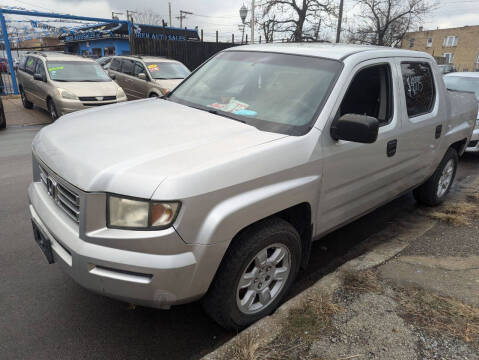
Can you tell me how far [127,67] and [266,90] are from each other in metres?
10.3

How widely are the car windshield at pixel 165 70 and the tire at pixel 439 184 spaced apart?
846 centimetres

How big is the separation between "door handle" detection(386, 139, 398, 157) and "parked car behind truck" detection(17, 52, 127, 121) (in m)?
7.72

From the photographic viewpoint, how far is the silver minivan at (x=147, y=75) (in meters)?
10.8

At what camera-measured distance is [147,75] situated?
A: 36.4 feet

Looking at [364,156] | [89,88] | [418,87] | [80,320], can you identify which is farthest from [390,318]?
[89,88]

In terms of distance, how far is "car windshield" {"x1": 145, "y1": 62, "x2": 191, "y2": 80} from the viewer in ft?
36.8

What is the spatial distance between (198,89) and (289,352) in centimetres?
239

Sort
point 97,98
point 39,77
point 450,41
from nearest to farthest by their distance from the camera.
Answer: point 97,98 → point 39,77 → point 450,41

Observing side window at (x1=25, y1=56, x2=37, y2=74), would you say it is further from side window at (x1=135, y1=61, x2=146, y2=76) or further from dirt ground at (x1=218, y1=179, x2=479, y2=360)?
dirt ground at (x1=218, y1=179, x2=479, y2=360)

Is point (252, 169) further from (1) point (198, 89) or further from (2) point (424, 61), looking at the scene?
(2) point (424, 61)

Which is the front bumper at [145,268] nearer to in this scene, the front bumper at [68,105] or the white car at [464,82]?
the front bumper at [68,105]

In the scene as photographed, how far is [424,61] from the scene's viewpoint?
13.1ft

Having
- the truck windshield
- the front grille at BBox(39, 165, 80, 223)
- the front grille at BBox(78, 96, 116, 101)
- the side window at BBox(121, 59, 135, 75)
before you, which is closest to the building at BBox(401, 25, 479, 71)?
the side window at BBox(121, 59, 135, 75)

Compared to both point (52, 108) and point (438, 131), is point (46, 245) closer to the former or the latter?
point (438, 131)
